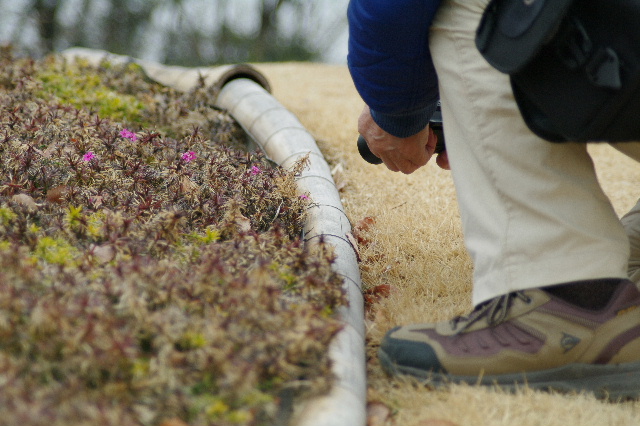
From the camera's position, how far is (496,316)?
5.31 ft

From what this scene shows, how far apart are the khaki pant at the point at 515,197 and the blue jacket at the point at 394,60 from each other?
0.14 metres

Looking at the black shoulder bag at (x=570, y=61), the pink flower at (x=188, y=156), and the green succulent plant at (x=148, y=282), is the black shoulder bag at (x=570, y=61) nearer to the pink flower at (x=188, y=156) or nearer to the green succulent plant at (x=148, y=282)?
the green succulent plant at (x=148, y=282)

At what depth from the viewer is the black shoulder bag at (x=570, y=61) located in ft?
4.36

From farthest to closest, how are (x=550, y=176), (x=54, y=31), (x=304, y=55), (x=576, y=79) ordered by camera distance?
1. (x=304, y=55)
2. (x=54, y=31)
3. (x=550, y=176)
4. (x=576, y=79)

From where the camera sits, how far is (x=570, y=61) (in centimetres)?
139

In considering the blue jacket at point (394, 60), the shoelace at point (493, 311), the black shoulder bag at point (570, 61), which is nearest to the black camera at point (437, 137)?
the blue jacket at point (394, 60)

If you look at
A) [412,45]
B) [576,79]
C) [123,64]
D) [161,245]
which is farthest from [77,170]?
[123,64]

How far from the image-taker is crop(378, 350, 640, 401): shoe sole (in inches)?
62.3

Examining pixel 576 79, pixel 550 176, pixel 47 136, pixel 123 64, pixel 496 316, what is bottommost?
pixel 123 64

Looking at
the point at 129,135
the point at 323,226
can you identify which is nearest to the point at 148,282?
the point at 323,226

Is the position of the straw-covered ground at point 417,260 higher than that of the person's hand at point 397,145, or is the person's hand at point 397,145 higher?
the person's hand at point 397,145

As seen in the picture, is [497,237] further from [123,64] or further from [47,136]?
[123,64]

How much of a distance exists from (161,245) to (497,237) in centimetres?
104

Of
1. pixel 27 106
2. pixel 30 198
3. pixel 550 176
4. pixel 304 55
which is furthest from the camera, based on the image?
pixel 304 55
